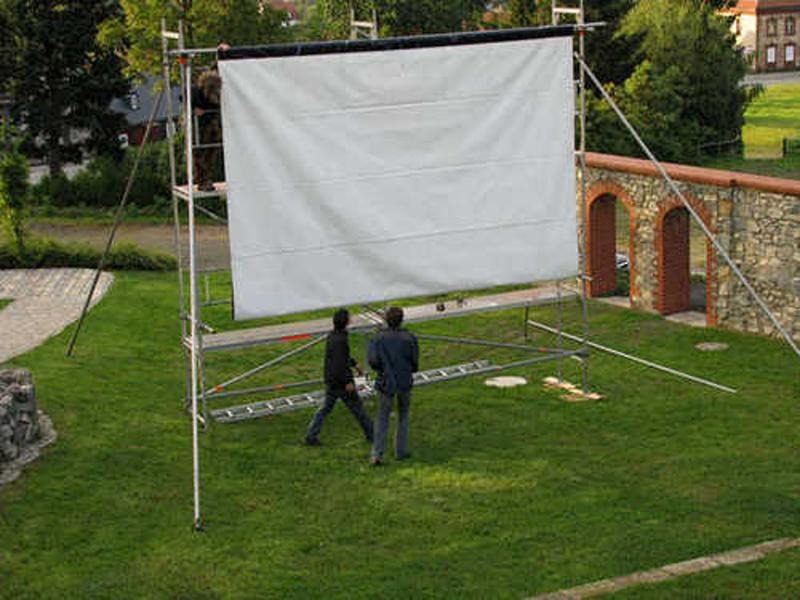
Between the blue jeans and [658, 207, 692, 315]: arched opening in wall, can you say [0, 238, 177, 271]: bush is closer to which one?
[658, 207, 692, 315]: arched opening in wall

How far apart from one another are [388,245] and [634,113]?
126ft

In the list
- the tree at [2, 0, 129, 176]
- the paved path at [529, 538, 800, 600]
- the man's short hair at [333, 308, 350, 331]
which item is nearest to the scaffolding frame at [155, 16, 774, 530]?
the man's short hair at [333, 308, 350, 331]

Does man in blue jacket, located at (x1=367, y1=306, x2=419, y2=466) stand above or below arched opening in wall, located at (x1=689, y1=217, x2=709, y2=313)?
above

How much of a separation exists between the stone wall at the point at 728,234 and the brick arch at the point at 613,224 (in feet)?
0.09

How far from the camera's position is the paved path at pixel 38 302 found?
23.5 m

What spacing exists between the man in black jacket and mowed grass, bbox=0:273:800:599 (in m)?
0.54

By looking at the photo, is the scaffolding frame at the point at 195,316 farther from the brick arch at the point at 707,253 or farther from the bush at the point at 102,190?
the bush at the point at 102,190

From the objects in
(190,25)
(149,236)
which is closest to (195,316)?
(149,236)

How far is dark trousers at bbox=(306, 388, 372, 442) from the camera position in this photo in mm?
17219

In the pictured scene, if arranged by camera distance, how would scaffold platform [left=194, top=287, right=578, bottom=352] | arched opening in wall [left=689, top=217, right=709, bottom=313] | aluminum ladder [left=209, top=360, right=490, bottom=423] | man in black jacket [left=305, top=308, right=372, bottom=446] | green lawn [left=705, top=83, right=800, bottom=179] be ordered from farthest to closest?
green lawn [left=705, top=83, right=800, bottom=179] < arched opening in wall [left=689, top=217, right=709, bottom=313] < aluminum ladder [left=209, top=360, right=490, bottom=423] < scaffold platform [left=194, top=287, right=578, bottom=352] < man in black jacket [left=305, top=308, right=372, bottom=446]

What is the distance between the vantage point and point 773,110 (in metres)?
81.8

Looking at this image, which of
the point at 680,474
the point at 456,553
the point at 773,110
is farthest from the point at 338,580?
the point at 773,110

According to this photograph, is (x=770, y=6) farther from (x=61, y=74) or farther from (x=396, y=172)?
(x=396, y=172)

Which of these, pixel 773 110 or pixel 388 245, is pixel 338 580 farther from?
pixel 773 110
